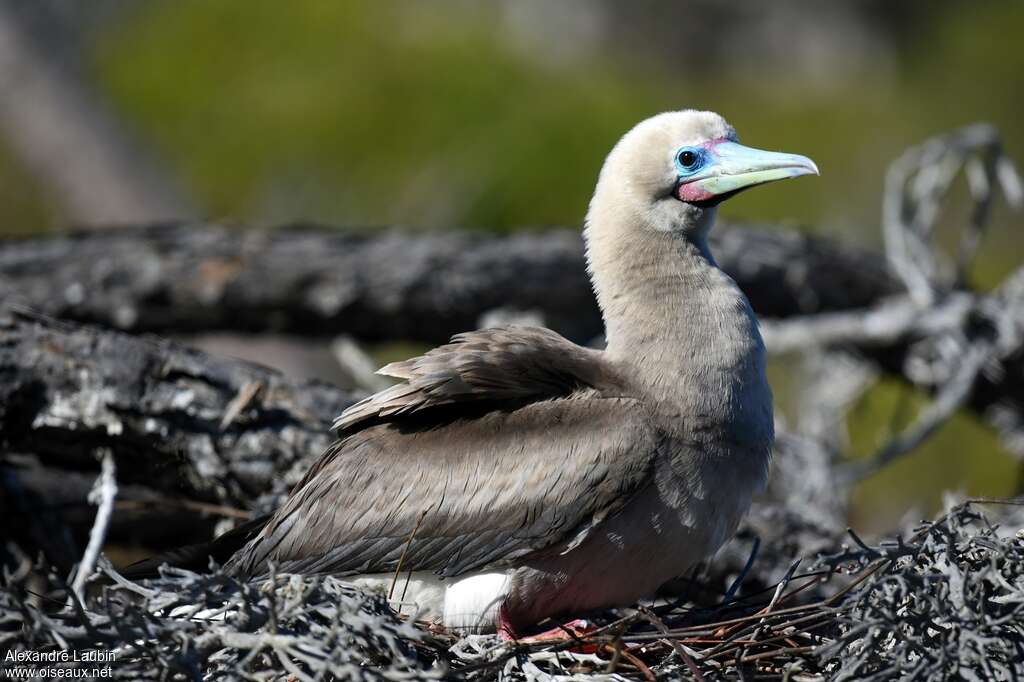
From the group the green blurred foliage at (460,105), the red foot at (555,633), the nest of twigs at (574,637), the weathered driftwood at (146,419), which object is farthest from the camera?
the green blurred foliage at (460,105)

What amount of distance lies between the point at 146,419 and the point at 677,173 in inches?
97.1

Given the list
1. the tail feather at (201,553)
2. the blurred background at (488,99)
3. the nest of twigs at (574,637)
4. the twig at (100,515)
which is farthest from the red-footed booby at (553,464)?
the blurred background at (488,99)

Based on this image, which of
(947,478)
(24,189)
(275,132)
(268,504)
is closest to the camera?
(268,504)

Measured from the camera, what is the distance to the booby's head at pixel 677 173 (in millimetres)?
4805

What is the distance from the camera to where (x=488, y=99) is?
19.8 metres

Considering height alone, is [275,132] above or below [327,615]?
above

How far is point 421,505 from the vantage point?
4.43 metres

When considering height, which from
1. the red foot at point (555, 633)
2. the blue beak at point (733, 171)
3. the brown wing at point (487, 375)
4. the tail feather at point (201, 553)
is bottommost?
the red foot at point (555, 633)

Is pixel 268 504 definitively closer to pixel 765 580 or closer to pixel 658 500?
pixel 658 500

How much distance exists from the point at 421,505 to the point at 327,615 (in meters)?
0.76

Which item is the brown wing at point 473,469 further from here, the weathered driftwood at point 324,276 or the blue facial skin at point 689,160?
the weathered driftwood at point 324,276

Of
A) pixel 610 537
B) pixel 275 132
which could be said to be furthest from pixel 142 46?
pixel 610 537

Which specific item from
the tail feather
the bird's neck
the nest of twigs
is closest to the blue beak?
the bird's neck

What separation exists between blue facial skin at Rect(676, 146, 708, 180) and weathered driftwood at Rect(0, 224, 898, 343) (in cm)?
265
